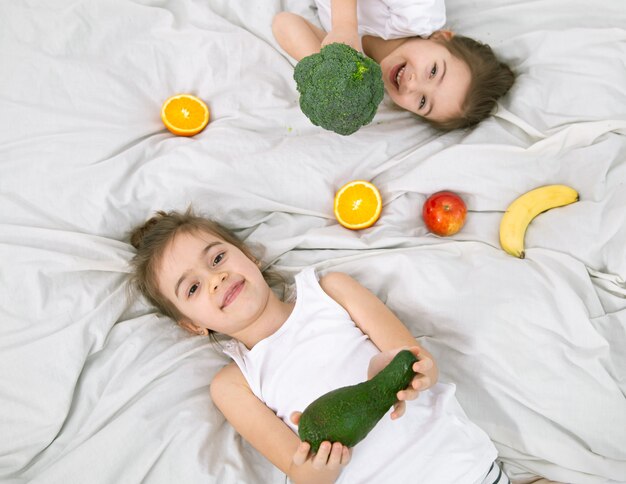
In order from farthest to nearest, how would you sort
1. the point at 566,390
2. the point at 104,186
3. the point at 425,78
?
the point at 425,78, the point at 104,186, the point at 566,390

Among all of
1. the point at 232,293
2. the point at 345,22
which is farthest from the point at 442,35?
the point at 232,293

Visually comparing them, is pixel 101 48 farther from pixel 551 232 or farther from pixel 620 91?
pixel 620 91

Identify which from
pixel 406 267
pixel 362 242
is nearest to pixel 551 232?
pixel 406 267

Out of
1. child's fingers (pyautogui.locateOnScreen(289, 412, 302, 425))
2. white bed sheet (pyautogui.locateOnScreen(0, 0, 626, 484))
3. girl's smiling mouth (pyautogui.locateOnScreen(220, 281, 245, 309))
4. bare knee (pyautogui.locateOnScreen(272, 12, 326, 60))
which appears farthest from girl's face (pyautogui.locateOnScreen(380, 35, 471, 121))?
child's fingers (pyautogui.locateOnScreen(289, 412, 302, 425))

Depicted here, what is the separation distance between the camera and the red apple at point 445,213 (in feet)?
5.51

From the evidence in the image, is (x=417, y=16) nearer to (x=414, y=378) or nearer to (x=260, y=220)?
(x=260, y=220)

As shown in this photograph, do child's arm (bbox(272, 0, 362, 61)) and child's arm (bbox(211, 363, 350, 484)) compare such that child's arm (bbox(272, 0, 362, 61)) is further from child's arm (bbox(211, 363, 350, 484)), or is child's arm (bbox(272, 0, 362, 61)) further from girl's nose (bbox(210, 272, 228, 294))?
child's arm (bbox(211, 363, 350, 484))

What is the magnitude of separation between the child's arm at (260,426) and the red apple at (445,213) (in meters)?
0.69

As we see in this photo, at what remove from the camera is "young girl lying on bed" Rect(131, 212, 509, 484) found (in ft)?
4.36

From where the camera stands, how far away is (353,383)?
1.41 metres

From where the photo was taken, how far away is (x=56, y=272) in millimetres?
1554

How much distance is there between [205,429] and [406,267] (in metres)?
0.66

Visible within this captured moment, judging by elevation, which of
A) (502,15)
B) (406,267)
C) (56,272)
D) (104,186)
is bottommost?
(406,267)

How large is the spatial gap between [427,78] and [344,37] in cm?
30
